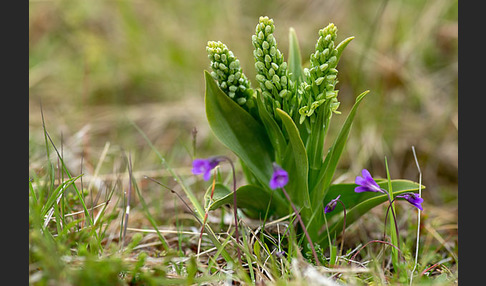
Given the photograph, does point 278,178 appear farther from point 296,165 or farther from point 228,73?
point 228,73

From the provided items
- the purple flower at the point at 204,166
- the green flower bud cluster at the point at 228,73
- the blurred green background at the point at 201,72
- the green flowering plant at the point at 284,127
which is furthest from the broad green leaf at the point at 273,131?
the blurred green background at the point at 201,72

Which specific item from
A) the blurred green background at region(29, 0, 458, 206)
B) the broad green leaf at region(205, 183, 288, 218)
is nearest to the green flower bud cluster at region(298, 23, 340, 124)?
the broad green leaf at region(205, 183, 288, 218)

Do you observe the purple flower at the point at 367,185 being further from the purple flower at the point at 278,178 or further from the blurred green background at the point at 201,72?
the blurred green background at the point at 201,72

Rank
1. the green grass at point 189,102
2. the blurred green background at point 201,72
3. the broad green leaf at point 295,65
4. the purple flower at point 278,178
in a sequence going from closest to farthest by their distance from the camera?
the purple flower at point 278,178 < the broad green leaf at point 295,65 < the green grass at point 189,102 < the blurred green background at point 201,72

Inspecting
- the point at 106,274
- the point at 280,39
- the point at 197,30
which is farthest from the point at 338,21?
the point at 106,274

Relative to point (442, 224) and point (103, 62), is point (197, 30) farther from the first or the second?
Answer: point (442, 224)

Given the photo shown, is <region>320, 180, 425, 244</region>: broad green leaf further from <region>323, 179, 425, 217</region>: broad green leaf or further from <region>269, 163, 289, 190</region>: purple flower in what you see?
<region>269, 163, 289, 190</region>: purple flower

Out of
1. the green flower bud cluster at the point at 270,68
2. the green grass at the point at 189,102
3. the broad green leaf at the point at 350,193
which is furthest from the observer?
the green grass at the point at 189,102
